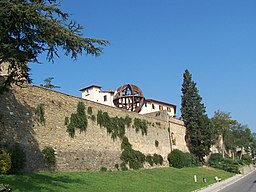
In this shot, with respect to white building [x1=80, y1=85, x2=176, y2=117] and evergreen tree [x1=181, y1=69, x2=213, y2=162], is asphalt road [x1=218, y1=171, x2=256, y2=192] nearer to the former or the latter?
evergreen tree [x1=181, y1=69, x2=213, y2=162]

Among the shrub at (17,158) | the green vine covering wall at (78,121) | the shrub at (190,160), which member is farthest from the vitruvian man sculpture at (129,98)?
the shrub at (17,158)

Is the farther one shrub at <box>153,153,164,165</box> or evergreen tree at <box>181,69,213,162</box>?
evergreen tree at <box>181,69,213,162</box>

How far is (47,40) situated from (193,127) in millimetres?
37525

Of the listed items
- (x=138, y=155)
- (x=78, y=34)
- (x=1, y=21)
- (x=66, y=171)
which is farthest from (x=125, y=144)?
(x=1, y=21)

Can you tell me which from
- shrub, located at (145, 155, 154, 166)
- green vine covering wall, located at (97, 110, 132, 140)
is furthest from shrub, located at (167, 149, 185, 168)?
green vine covering wall, located at (97, 110, 132, 140)

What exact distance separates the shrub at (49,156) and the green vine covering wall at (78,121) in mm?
2622

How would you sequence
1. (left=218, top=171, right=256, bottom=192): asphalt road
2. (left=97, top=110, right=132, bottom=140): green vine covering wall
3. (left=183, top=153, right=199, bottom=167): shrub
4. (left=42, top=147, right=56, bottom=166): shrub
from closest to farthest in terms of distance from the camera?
(left=42, top=147, right=56, bottom=166): shrub → (left=218, top=171, right=256, bottom=192): asphalt road → (left=97, top=110, right=132, bottom=140): green vine covering wall → (left=183, top=153, right=199, bottom=167): shrub

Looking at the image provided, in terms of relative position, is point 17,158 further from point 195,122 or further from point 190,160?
point 195,122

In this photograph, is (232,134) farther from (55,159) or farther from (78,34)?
(78,34)

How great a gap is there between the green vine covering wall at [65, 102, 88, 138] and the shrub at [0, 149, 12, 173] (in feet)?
22.0

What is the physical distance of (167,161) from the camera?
127ft

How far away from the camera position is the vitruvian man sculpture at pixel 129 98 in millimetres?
39041

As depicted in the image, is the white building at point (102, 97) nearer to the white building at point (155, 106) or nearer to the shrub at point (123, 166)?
the white building at point (155, 106)

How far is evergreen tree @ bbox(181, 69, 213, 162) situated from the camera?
46.8 m
